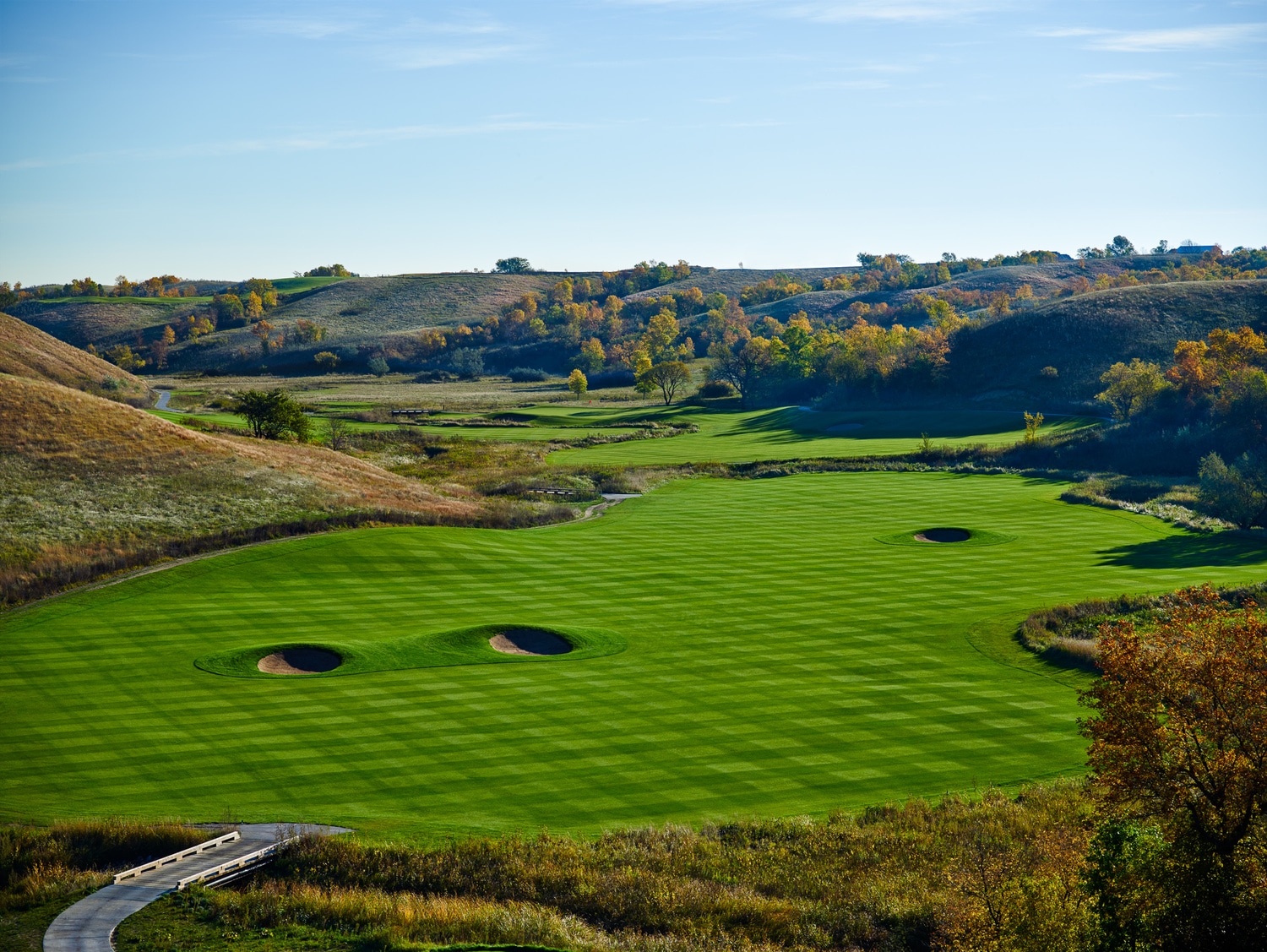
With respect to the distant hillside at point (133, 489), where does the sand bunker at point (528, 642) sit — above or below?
below

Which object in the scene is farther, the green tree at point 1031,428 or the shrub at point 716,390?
the shrub at point 716,390

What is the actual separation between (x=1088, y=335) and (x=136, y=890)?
14278 cm

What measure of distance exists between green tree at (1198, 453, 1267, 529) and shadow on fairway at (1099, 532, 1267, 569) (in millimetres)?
3783

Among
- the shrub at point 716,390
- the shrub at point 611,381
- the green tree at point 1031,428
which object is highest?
the shrub at point 611,381

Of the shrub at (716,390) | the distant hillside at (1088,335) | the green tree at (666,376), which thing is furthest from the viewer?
the shrub at (716,390)

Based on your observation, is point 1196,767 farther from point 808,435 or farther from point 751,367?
point 751,367

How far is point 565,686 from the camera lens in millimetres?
35625

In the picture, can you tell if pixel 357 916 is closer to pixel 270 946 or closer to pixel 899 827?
pixel 270 946

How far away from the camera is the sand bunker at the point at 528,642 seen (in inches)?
1572

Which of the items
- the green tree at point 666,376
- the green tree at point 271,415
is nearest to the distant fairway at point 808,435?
the green tree at point 666,376

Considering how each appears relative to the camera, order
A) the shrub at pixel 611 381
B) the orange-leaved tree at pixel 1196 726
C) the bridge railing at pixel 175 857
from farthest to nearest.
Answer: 1. the shrub at pixel 611 381
2. the bridge railing at pixel 175 857
3. the orange-leaved tree at pixel 1196 726

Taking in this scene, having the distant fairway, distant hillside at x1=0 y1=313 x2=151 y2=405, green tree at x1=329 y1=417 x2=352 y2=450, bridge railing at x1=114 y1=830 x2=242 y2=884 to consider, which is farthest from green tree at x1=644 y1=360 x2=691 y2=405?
bridge railing at x1=114 y1=830 x2=242 y2=884

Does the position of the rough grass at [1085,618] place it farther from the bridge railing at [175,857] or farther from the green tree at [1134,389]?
the green tree at [1134,389]

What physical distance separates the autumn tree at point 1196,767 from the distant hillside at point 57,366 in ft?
343
